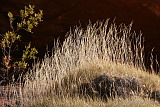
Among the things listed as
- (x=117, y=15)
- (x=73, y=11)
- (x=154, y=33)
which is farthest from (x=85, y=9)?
(x=154, y=33)

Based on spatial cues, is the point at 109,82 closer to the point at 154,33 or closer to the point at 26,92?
the point at 26,92

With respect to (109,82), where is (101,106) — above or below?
below

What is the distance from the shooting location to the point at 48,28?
886 cm

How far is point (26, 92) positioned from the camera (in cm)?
662

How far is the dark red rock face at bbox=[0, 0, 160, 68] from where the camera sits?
838cm

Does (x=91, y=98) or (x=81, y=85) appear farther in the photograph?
(x=81, y=85)

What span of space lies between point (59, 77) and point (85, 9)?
260 centimetres

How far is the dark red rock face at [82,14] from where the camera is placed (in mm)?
8375

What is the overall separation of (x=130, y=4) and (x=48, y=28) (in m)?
2.13

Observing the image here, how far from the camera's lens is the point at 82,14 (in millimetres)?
8680

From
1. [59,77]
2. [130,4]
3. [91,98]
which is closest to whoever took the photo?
[91,98]

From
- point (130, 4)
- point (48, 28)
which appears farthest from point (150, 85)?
point (48, 28)

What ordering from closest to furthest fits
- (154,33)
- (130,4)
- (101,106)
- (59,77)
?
1. (101,106)
2. (59,77)
3. (130,4)
4. (154,33)

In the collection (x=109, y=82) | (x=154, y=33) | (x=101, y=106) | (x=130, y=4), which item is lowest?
(x=101, y=106)
